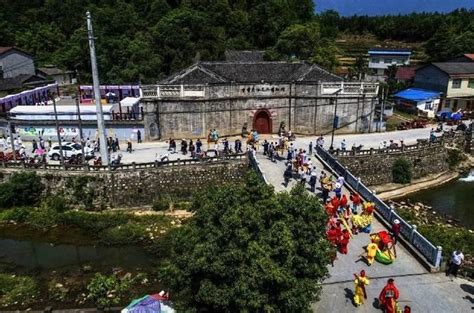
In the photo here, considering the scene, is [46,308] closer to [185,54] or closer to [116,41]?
[185,54]

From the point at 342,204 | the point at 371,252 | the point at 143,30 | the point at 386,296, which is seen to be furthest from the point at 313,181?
the point at 143,30

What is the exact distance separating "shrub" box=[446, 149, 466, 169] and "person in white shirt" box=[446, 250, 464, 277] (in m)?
25.7

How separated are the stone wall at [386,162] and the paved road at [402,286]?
15271 millimetres

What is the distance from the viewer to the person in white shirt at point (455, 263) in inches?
669

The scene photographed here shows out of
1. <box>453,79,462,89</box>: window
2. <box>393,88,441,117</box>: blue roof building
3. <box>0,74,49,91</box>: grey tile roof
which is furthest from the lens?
<box>453,79,462,89</box>: window

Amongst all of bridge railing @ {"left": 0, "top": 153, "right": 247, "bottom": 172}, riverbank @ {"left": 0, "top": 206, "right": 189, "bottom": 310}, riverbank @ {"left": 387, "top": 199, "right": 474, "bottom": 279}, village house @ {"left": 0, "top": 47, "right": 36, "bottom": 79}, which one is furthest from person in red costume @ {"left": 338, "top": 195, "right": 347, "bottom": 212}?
village house @ {"left": 0, "top": 47, "right": 36, "bottom": 79}

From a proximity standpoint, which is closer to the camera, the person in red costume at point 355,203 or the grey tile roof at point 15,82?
the person in red costume at point 355,203

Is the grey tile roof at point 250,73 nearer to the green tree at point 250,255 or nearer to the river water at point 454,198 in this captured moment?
the river water at point 454,198

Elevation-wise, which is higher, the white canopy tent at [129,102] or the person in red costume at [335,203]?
the white canopy tent at [129,102]

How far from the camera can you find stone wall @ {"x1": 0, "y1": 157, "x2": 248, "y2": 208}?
3111cm

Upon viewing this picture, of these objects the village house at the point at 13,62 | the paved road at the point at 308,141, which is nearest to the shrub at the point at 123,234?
the paved road at the point at 308,141

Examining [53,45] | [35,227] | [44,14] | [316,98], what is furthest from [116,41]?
[35,227]

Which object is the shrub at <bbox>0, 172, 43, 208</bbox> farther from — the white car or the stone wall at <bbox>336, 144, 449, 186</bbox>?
the stone wall at <bbox>336, 144, 449, 186</bbox>

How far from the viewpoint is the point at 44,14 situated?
85875mm
